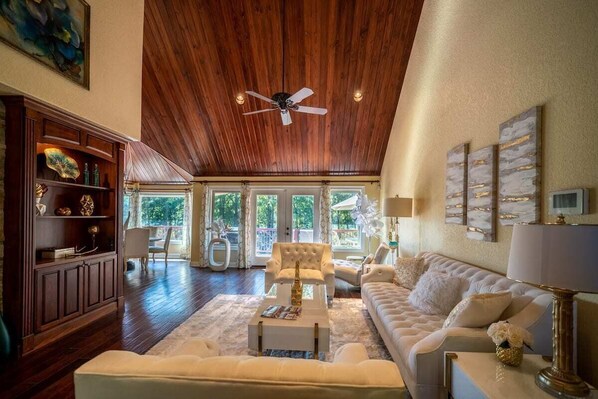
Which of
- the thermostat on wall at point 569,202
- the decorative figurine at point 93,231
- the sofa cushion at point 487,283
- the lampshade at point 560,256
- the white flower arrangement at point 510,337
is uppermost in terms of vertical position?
the thermostat on wall at point 569,202

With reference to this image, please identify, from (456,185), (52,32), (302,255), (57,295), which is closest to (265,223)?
(302,255)

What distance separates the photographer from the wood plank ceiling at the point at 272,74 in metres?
4.23

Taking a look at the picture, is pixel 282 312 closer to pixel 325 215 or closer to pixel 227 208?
pixel 325 215

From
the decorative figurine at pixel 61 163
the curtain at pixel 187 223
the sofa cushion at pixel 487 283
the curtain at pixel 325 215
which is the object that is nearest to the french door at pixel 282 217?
the curtain at pixel 325 215

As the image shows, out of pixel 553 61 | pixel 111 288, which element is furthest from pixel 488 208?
pixel 111 288

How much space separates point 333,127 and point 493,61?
140 inches

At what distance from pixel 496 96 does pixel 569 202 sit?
1.24 m

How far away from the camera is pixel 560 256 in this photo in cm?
118

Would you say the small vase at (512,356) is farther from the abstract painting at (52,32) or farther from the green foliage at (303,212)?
the green foliage at (303,212)

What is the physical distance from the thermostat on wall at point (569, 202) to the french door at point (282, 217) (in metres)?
5.65

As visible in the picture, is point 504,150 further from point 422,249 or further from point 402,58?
point 402,58

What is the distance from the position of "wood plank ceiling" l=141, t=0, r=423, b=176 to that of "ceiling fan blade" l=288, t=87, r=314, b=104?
54.0 inches

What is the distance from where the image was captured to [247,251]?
7398mm

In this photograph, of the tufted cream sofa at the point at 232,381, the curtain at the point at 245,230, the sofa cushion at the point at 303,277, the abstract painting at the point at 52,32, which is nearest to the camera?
the tufted cream sofa at the point at 232,381
